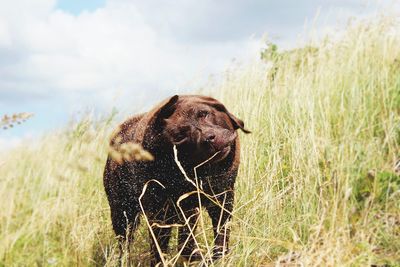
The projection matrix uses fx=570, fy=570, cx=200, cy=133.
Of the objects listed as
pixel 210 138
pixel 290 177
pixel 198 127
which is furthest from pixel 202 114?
pixel 290 177

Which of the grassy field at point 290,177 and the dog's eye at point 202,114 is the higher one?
the dog's eye at point 202,114

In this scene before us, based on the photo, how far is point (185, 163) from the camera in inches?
119

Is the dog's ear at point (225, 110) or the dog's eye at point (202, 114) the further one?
the dog's ear at point (225, 110)

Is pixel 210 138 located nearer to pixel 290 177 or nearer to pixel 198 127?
pixel 198 127

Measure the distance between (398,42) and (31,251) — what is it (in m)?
4.61

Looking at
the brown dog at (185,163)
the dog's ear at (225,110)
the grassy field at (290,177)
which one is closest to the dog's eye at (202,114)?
the brown dog at (185,163)

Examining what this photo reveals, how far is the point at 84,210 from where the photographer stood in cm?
422

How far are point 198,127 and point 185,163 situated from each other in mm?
236

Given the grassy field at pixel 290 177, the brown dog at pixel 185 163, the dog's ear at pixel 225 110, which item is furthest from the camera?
the dog's ear at pixel 225 110

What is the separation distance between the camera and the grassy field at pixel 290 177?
109 inches

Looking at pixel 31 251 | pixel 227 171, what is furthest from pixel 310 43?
pixel 31 251

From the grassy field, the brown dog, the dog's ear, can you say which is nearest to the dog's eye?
the brown dog

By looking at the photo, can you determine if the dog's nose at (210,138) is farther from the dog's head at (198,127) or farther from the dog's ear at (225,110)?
the dog's ear at (225,110)

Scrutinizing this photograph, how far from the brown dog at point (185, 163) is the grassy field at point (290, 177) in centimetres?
18
